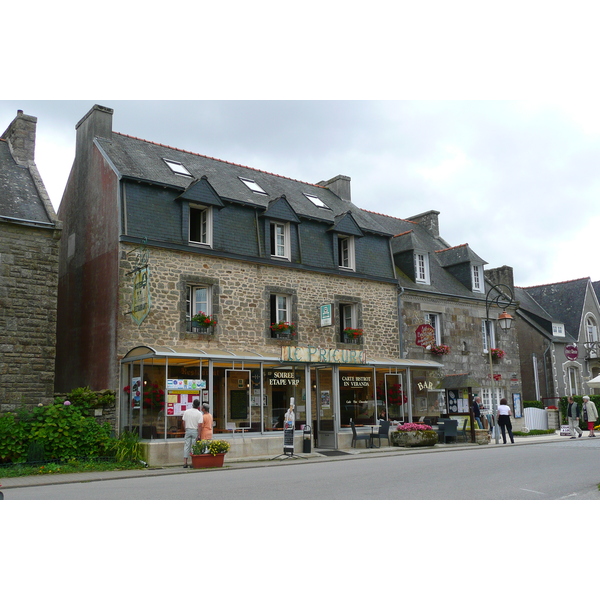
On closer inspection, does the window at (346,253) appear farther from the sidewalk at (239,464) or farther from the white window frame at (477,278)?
the white window frame at (477,278)

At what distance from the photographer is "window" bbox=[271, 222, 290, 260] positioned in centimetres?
2114

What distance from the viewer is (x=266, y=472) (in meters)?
13.7

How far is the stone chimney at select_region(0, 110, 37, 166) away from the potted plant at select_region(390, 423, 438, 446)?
553 inches

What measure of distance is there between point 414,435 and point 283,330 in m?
5.29

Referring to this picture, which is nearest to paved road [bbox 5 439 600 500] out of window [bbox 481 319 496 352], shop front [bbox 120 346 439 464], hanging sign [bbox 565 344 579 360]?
shop front [bbox 120 346 439 464]

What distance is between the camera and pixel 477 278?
28.1 meters

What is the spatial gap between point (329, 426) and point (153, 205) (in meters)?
8.71

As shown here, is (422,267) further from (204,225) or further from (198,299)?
(198,299)

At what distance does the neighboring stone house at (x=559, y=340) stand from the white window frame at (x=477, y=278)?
6.21 m

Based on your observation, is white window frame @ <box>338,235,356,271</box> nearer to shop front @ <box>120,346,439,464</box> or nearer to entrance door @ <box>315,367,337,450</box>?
shop front @ <box>120,346,439,464</box>

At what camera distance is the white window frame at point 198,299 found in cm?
1897

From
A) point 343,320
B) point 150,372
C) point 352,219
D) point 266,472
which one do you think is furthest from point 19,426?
point 352,219

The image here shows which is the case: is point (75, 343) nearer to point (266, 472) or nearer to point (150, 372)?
point (150, 372)

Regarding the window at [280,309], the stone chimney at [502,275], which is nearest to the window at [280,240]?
the window at [280,309]
